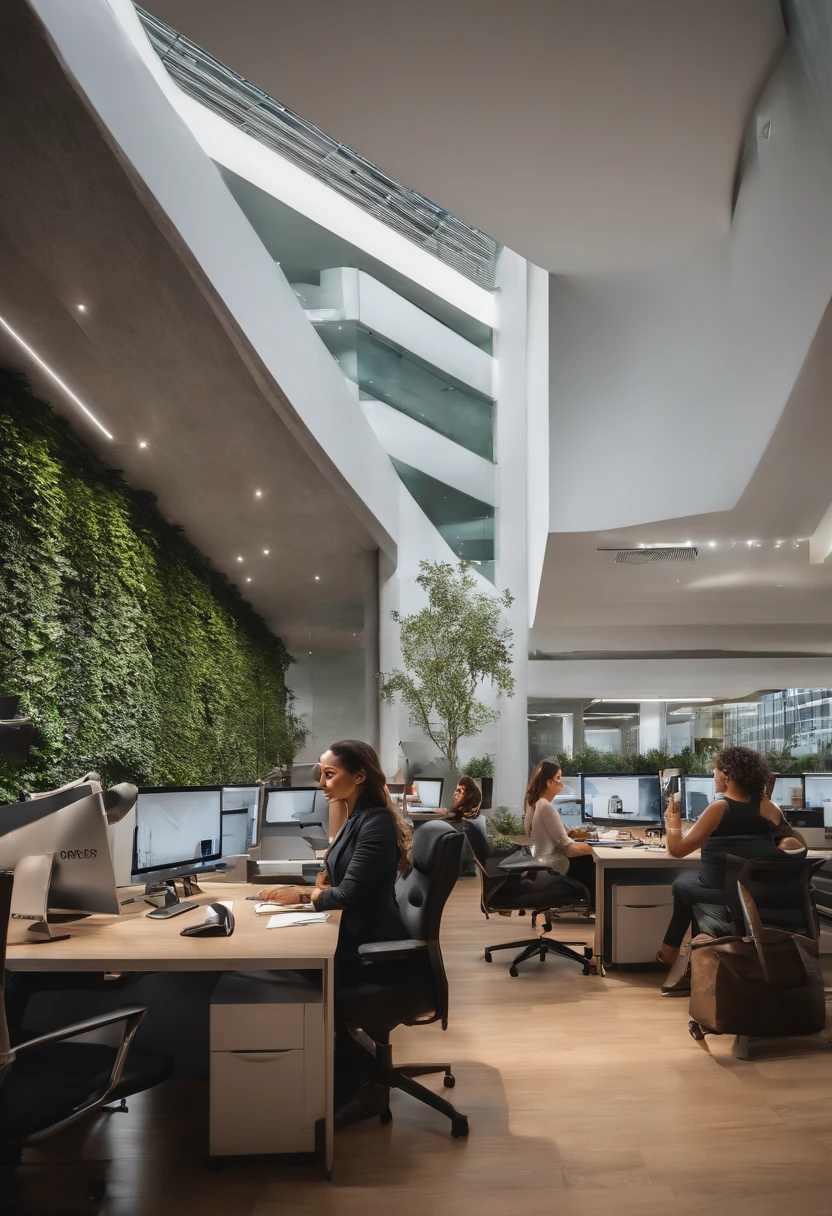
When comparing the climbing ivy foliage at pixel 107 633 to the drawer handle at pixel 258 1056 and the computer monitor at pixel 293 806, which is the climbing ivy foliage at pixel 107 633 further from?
the drawer handle at pixel 258 1056

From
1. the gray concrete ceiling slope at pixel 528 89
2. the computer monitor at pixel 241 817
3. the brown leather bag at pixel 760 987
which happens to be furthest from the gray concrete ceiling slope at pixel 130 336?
the brown leather bag at pixel 760 987

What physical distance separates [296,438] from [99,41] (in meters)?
3.85

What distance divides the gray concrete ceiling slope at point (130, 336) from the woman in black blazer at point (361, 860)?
3.33m

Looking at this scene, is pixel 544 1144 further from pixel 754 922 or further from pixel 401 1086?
pixel 754 922

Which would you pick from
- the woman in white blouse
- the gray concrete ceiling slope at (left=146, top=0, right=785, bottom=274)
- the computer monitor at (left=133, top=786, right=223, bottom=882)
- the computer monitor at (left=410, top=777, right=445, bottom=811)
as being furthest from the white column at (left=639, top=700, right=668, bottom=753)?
the computer monitor at (left=133, top=786, right=223, bottom=882)

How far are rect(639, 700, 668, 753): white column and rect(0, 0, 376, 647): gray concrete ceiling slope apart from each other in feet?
22.7

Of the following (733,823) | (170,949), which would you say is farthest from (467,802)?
(170,949)

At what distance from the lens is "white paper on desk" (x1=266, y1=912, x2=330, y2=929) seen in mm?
3514

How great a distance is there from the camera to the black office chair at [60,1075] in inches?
94.7

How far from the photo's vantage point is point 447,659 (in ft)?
38.8

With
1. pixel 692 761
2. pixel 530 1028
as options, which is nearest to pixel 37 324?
pixel 530 1028

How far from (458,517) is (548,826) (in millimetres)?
7742

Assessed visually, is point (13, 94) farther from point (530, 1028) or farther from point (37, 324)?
point (530, 1028)

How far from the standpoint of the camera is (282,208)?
970cm
